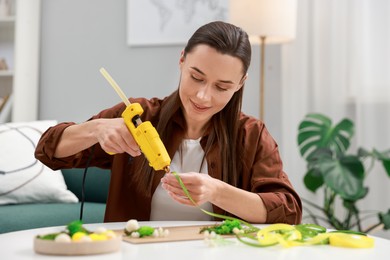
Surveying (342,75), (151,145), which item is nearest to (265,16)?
(342,75)

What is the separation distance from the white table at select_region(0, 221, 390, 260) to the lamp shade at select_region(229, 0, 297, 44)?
2.13 m

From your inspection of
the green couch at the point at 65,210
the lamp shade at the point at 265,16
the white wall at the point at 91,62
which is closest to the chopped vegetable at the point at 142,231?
the green couch at the point at 65,210

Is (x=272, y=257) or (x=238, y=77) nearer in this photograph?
(x=272, y=257)

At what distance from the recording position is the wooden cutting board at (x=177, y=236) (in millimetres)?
1182

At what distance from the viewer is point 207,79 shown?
1600mm

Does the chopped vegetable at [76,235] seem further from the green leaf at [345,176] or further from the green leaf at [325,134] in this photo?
the green leaf at [325,134]

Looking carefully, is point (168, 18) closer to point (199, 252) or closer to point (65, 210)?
point (65, 210)

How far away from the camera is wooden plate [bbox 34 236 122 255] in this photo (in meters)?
1.01

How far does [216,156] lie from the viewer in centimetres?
179

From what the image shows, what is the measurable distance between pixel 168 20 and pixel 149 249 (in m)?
2.91

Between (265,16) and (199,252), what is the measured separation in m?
2.28

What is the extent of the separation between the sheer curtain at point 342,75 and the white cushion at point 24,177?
138 cm

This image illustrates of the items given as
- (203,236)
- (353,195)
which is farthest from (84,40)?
(203,236)

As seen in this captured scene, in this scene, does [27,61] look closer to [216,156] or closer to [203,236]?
[216,156]
